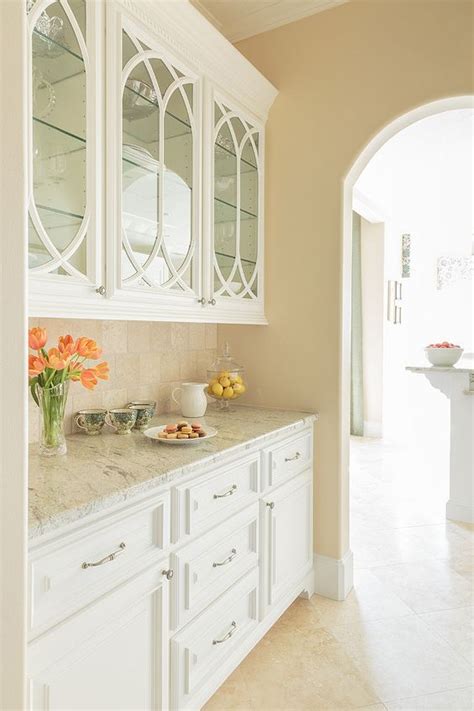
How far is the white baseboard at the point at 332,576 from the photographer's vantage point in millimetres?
2430

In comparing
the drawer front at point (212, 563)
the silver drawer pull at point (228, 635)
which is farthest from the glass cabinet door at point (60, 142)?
the silver drawer pull at point (228, 635)

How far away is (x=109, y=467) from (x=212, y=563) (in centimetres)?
50

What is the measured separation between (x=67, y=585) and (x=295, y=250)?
1863 millimetres

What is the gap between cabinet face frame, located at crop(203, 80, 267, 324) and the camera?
2.10 m

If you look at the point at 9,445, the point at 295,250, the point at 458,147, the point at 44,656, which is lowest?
the point at 44,656

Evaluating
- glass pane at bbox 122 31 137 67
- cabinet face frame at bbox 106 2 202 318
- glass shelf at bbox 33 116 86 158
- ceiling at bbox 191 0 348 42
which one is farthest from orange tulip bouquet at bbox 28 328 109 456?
ceiling at bbox 191 0 348 42

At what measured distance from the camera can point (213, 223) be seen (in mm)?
2168

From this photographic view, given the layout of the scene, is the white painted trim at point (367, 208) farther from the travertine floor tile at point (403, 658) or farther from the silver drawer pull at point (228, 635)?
the silver drawer pull at point (228, 635)

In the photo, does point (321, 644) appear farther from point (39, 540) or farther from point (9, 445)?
point (9, 445)

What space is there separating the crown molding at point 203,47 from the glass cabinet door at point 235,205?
0.11 meters

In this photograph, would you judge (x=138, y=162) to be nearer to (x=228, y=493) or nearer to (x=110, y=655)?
(x=228, y=493)

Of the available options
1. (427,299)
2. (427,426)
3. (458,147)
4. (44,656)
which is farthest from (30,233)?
(427,299)

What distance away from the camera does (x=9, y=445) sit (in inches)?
27.1

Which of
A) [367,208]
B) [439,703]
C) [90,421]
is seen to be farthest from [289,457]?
[367,208]
